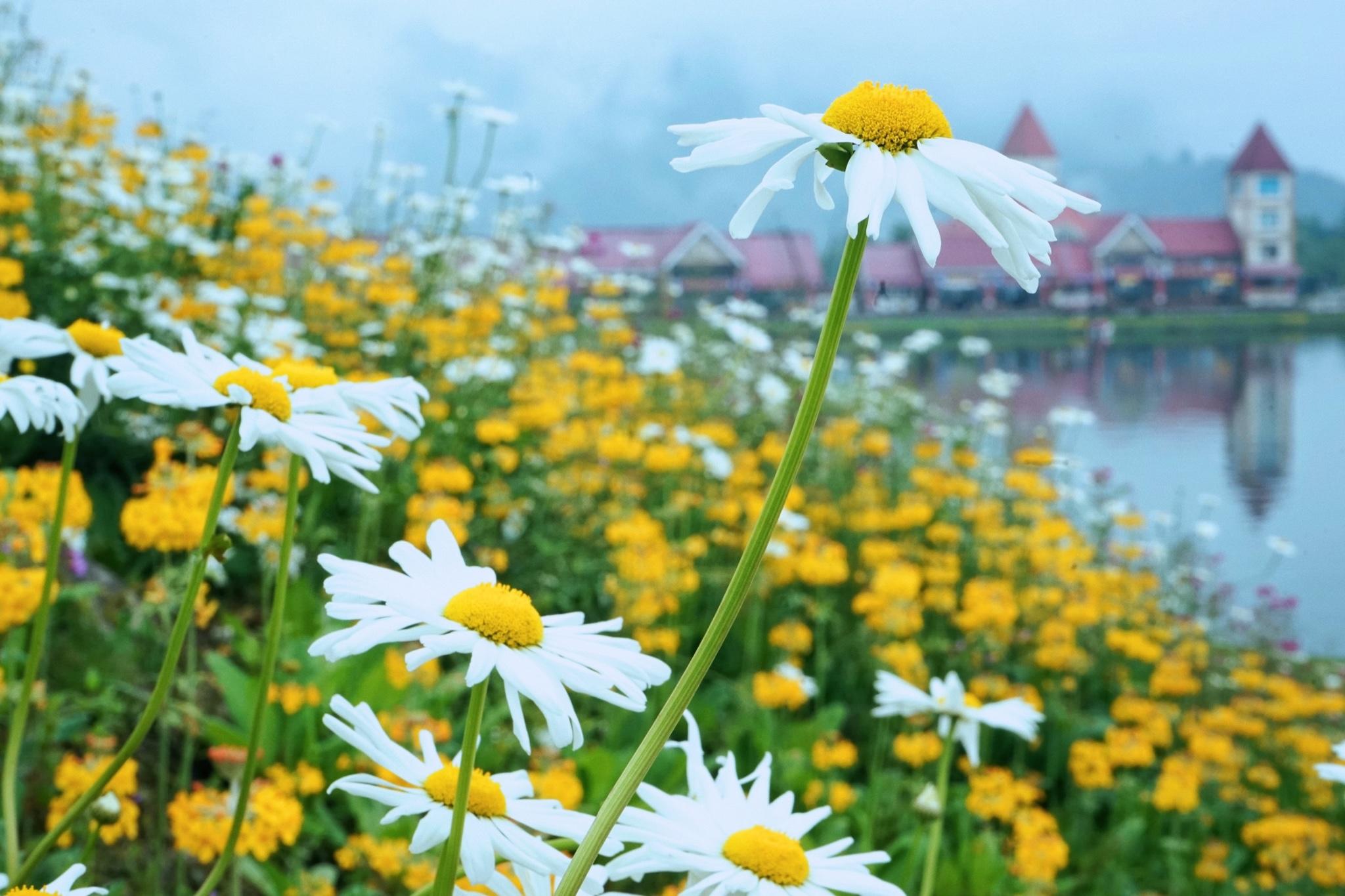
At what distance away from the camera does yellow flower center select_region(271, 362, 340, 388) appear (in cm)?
69

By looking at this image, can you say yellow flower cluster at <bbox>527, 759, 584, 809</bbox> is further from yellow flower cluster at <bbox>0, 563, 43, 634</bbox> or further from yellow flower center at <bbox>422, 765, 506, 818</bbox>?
yellow flower center at <bbox>422, 765, 506, 818</bbox>

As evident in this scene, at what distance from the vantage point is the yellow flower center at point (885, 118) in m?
0.44

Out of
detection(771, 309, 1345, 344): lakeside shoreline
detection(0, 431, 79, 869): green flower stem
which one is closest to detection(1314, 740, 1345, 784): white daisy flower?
detection(0, 431, 79, 869): green flower stem

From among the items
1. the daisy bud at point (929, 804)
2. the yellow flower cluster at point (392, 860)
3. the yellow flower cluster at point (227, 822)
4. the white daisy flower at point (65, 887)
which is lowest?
the yellow flower cluster at point (392, 860)

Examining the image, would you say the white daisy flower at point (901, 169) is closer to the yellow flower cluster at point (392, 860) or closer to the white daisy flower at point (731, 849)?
the white daisy flower at point (731, 849)

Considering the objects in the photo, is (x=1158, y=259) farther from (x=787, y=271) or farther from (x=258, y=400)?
(x=258, y=400)

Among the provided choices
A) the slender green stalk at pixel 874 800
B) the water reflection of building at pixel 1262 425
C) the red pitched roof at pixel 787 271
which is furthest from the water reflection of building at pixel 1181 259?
the slender green stalk at pixel 874 800

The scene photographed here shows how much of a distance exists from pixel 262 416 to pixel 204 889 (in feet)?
0.75

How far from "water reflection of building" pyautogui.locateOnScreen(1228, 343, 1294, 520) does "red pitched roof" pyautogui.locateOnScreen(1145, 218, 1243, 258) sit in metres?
4.85

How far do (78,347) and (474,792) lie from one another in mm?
536

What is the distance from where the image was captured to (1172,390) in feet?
39.5

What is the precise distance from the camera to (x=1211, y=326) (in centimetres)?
1552

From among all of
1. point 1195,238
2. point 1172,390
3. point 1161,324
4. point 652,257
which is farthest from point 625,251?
point 1195,238

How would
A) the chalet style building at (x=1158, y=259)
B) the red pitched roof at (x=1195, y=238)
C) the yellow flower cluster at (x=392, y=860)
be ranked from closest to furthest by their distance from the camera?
the yellow flower cluster at (x=392, y=860) < the chalet style building at (x=1158, y=259) < the red pitched roof at (x=1195, y=238)
